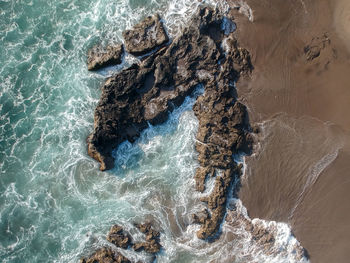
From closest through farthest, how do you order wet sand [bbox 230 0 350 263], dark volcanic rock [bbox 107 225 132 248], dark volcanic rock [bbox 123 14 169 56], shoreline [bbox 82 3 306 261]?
1. wet sand [bbox 230 0 350 263]
2. shoreline [bbox 82 3 306 261]
3. dark volcanic rock [bbox 107 225 132 248]
4. dark volcanic rock [bbox 123 14 169 56]

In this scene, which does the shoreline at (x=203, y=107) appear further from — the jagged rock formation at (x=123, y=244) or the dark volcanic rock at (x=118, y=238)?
the dark volcanic rock at (x=118, y=238)

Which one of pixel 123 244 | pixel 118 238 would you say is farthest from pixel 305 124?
pixel 118 238

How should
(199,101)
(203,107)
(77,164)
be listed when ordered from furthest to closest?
(77,164)
(199,101)
(203,107)

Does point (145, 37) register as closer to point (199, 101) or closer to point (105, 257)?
point (199, 101)

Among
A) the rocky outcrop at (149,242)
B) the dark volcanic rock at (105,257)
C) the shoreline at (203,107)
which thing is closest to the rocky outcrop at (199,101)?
the shoreline at (203,107)

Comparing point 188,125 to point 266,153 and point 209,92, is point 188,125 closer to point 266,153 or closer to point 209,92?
point 209,92

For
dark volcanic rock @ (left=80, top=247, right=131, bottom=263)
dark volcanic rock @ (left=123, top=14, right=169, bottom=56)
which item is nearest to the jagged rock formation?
dark volcanic rock @ (left=80, top=247, right=131, bottom=263)

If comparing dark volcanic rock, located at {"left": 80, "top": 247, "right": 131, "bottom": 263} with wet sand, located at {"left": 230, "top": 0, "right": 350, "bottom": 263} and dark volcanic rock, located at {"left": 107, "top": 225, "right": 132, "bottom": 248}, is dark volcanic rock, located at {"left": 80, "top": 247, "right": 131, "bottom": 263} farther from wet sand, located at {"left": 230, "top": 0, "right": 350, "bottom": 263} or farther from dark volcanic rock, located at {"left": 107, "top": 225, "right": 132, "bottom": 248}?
wet sand, located at {"left": 230, "top": 0, "right": 350, "bottom": 263}
